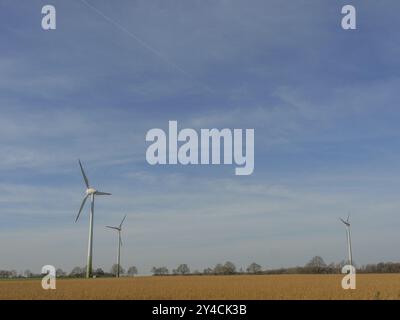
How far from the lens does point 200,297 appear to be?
44000 mm

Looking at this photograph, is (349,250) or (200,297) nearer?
(200,297)
